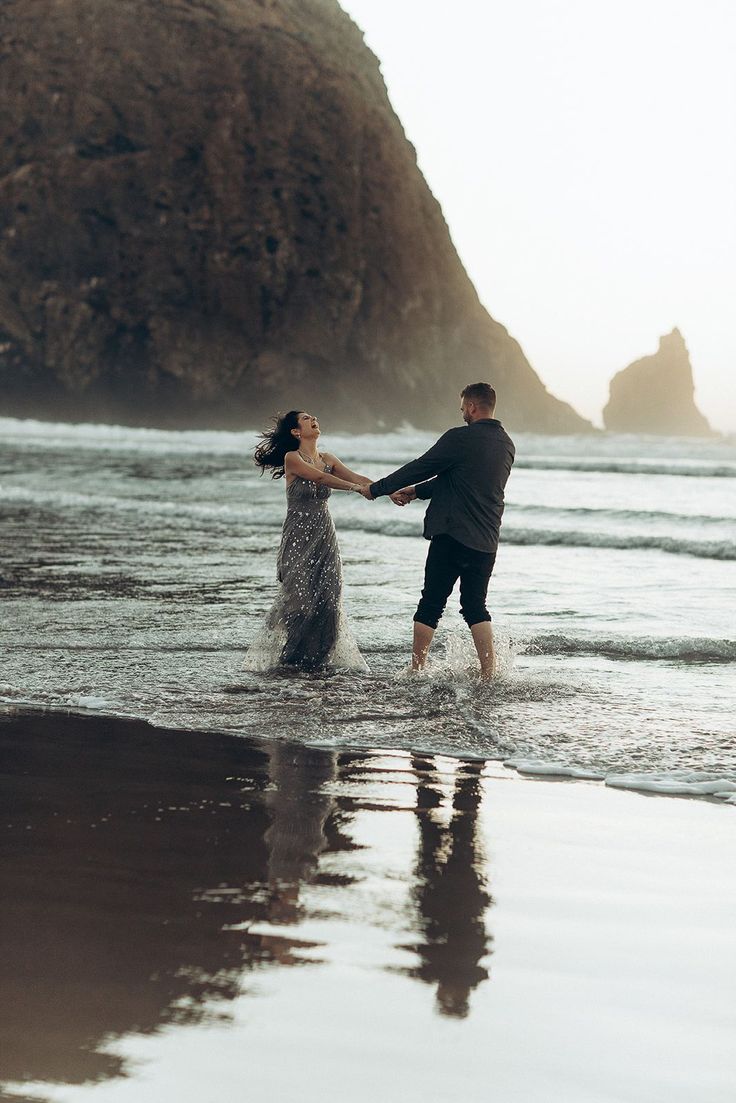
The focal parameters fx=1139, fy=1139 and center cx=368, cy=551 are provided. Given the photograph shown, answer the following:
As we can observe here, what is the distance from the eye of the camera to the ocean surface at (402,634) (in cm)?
535

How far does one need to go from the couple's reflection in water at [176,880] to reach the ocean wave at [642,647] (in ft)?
10.2

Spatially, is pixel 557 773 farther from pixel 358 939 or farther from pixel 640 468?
pixel 640 468

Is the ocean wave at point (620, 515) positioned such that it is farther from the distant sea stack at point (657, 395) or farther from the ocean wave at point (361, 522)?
the distant sea stack at point (657, 395)

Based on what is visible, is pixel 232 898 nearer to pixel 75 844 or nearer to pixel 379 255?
pixel 75 844

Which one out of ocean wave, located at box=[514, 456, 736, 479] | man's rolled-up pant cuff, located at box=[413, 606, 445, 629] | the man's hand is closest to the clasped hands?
the man's hand

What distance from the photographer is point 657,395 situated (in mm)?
189250

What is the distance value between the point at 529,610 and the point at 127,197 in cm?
7252

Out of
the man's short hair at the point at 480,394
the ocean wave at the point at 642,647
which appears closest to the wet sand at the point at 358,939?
the man's short hair at the point at 480,394

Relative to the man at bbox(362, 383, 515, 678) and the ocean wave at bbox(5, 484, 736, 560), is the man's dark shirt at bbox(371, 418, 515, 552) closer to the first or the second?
the man at bbox(362, 383, 515, 678)

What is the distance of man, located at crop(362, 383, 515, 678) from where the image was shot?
6598mm

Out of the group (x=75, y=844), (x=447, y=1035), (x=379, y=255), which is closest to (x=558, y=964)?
(x=447, y=1035)

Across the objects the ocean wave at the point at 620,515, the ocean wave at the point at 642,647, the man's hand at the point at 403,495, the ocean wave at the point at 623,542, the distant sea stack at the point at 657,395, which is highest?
the distant sea stack at the point at 657,395

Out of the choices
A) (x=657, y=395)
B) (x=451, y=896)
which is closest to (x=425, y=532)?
(x=451, y=896)

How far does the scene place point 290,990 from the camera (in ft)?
8.31
